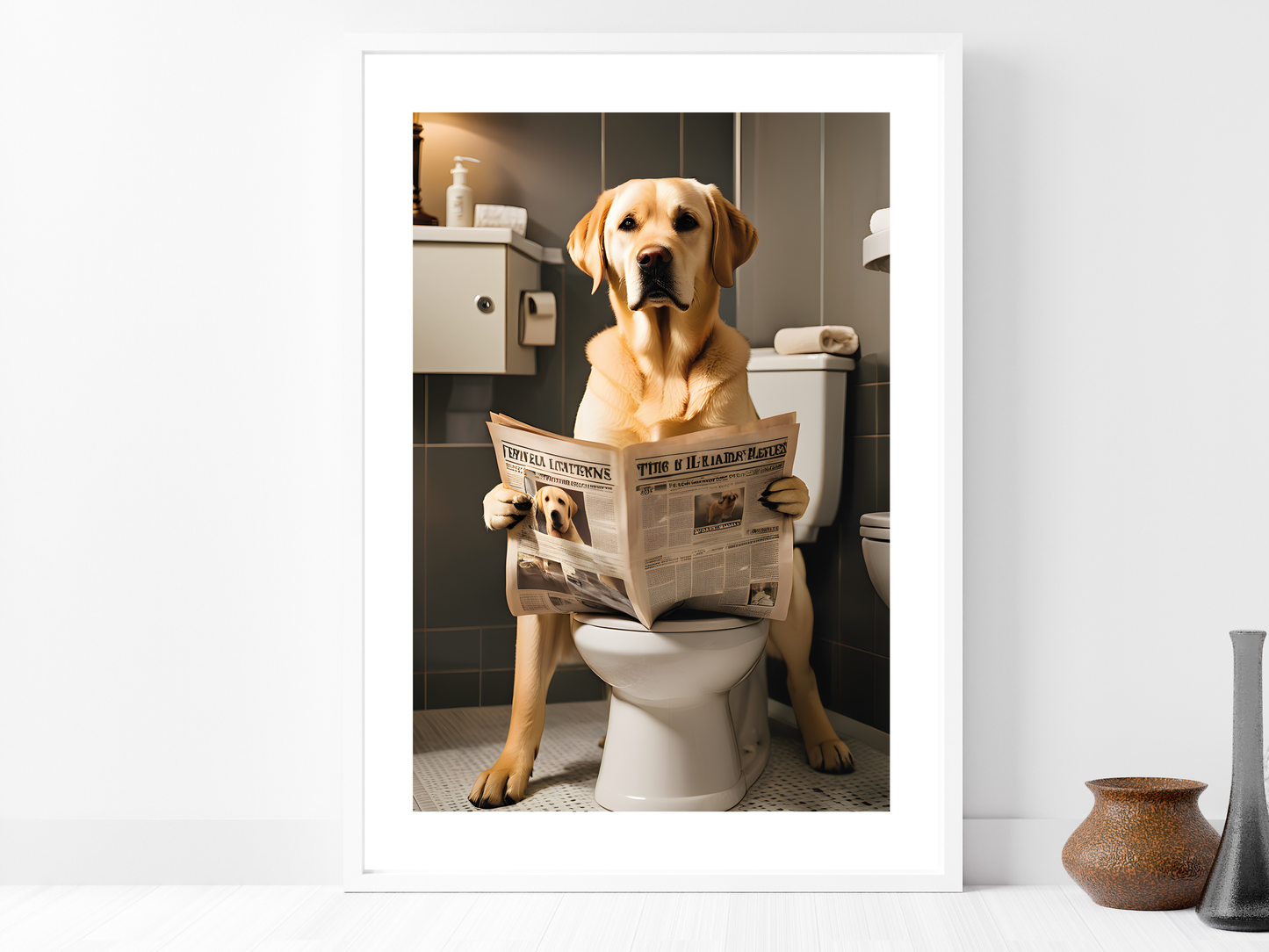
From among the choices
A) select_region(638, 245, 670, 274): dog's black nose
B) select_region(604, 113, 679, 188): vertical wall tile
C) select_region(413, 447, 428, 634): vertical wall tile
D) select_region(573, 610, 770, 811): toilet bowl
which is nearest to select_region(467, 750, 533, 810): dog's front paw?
select_region(573, 610, 770, 811): toilet bowl

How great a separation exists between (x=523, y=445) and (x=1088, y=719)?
88cm

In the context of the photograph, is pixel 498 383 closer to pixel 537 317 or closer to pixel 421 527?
pixel 537 317

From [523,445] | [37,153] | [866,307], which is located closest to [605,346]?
[523,445]

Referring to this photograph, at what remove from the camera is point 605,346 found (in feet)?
5.35

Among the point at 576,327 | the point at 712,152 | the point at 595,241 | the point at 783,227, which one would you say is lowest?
the point at 576,327

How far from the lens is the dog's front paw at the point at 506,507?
1.33 metres

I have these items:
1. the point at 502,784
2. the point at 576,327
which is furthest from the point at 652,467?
the point at 576,327

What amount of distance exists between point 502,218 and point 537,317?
218 millimetres

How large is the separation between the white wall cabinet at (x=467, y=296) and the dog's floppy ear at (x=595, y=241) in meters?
0.27

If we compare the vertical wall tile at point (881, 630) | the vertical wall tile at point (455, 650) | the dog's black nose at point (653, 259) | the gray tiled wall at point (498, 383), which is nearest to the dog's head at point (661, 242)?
the dog's black nose at point (653, 259)

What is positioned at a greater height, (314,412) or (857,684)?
(314,412)

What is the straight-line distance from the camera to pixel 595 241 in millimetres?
1565

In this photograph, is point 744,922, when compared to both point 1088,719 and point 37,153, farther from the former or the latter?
point 37,153

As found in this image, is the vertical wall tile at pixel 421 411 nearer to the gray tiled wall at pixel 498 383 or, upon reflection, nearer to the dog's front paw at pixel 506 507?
the gray tiled wall at pixel 498 383
